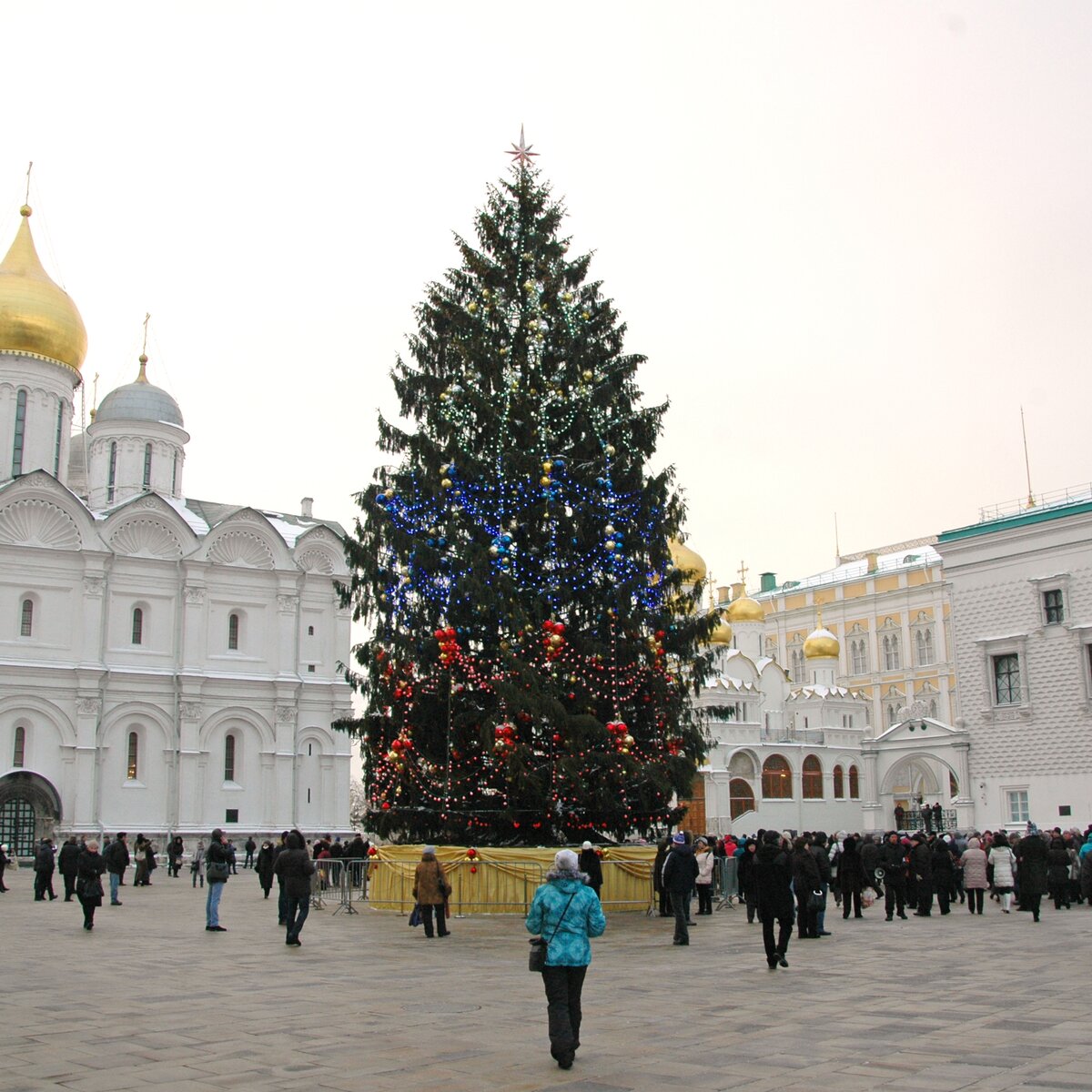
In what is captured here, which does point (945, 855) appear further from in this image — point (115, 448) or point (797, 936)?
point (115, 448)

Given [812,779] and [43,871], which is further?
[812,779]

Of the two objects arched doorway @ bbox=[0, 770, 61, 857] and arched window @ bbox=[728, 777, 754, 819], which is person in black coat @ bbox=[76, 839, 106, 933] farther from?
arched window @ bbox=[728, 777, 754, 819]

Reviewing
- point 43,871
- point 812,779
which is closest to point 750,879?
point 43,871

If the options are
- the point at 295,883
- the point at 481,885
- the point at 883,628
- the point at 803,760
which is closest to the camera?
the point at 295,883

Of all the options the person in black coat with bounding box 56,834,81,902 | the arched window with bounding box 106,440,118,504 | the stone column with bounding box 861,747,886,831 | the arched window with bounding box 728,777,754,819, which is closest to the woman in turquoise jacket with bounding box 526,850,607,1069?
the person in black coat with bounding box 56,834,81,902

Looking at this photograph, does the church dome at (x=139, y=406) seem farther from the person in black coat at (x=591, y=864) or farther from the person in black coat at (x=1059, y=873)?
the person in black coat at (x=1059, y=873)

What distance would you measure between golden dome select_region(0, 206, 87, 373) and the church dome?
312 cm

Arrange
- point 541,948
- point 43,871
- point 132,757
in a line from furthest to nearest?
point 132,757 → point 43,871 → point 541,948

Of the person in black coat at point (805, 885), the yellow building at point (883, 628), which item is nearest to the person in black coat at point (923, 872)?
the person in black coat at point (805, 885)

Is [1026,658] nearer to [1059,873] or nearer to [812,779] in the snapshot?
[1059,873]

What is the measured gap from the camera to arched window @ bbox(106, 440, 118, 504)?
4950cm

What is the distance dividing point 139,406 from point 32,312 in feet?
19.0

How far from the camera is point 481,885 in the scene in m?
19.0

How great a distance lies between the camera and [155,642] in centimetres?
4425
